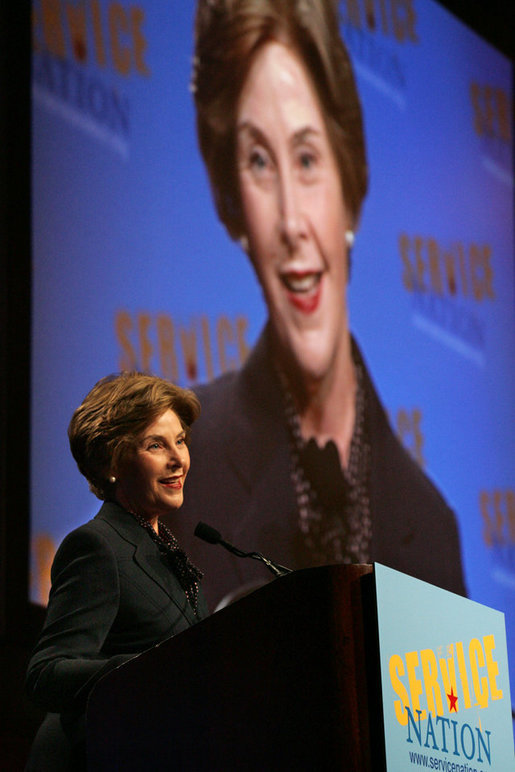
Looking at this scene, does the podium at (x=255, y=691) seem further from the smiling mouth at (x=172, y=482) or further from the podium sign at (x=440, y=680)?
the smiling mouth at (x=172, y=482)

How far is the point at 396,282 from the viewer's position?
4.12m

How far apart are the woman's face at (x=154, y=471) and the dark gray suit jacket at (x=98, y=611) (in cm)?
3

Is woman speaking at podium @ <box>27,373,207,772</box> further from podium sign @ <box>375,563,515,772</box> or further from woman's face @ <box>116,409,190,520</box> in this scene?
podium sign @ <box>375,563,515,772</box>

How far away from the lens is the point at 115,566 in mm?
1663

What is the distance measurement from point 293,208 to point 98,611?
233 centimetres

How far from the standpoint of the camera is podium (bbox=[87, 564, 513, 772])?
142cm

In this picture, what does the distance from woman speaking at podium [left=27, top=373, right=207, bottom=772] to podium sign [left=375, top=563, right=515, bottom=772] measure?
1.21ft

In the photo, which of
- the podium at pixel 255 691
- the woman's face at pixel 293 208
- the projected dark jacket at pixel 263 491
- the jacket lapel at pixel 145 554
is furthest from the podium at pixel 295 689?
the woman's face at pixel 293 208

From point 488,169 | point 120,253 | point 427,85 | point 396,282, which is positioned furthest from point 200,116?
point 488,169

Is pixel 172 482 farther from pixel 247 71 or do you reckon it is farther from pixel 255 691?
pixel 247 71

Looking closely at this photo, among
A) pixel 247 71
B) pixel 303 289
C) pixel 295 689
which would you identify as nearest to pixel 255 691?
pixel 295 689

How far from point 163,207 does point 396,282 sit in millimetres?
1051

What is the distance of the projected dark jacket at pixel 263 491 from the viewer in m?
3.31

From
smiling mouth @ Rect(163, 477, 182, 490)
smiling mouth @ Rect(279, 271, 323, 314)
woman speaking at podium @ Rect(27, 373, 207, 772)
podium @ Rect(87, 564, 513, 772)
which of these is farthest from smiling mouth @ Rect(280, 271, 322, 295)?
podium @ Rect(87, 564, 513, 772)
